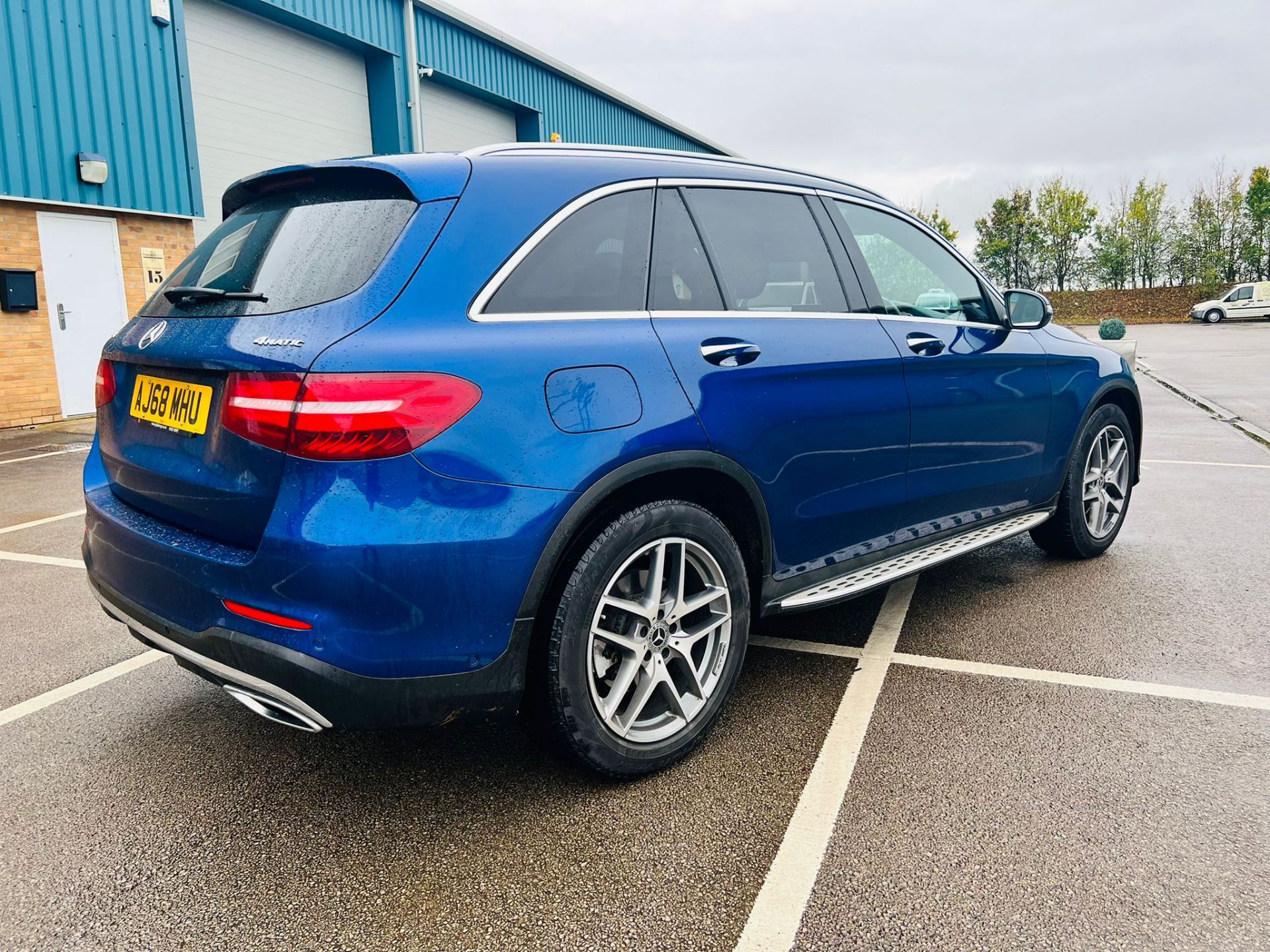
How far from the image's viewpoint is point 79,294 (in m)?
11.3

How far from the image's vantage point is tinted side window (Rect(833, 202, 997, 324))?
350 cm

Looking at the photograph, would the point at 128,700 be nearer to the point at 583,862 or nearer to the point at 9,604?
the point at 9,604

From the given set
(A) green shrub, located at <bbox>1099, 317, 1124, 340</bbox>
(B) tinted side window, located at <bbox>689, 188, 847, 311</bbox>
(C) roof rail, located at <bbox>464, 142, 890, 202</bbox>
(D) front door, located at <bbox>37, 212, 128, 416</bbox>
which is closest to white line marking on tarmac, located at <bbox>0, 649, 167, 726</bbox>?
(C) roof rail, located at <bbox>464, 142, 890, 202</bbox>

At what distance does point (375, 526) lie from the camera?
79.0 inches

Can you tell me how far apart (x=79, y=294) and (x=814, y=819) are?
470 inches

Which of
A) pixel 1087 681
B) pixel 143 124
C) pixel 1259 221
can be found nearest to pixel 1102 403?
pixel 1087 681

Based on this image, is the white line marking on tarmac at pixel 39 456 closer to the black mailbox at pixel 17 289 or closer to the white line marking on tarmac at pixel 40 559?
the black mailbox at pixel 17 289

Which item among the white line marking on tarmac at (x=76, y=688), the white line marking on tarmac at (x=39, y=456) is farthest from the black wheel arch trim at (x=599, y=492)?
the white line marking on tarmac at (x=39, y=456)

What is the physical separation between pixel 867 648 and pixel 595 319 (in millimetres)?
1893

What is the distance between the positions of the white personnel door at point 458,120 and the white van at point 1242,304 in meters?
35.9

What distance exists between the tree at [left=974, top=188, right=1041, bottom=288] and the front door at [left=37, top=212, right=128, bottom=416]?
48.5m

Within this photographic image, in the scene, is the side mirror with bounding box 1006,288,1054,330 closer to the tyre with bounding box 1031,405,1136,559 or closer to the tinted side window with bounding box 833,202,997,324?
the tinted side window with bounding box 833,202,997,324

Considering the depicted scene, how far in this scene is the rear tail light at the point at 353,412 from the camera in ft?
6.58

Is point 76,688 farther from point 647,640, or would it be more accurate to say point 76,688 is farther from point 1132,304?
point 1132,304
